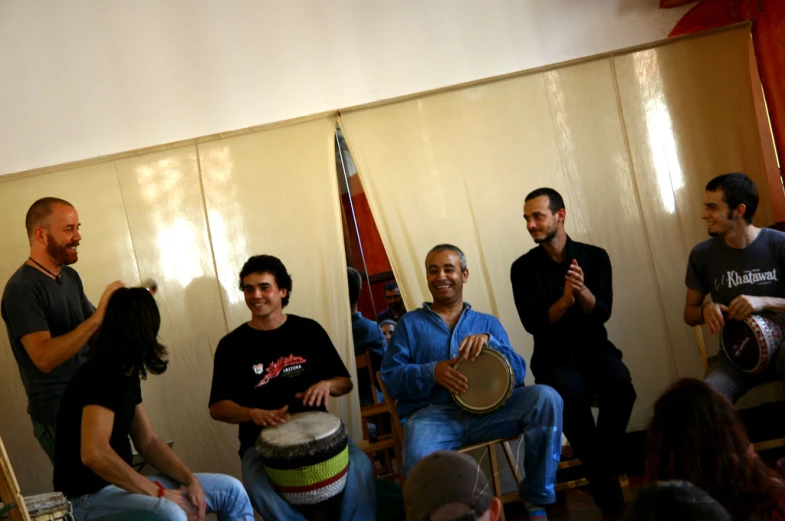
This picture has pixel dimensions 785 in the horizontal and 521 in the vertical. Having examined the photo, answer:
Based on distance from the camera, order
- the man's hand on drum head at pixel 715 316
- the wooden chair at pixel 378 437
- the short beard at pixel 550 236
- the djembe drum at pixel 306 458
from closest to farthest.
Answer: the djembe drum at pixel 306 458 < the man's hand on drum head at pixel 715 316 < the short beard at pixel 550 236 < the wooden chair at pixel 378 437

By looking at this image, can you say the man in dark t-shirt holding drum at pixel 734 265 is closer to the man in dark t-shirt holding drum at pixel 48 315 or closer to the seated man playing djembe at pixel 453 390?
the seated man playing djembe at pixel 453 390

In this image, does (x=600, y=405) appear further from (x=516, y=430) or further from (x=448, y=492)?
(x=448, y=492)

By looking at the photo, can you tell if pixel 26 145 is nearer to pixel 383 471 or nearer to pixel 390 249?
pixel 390 249

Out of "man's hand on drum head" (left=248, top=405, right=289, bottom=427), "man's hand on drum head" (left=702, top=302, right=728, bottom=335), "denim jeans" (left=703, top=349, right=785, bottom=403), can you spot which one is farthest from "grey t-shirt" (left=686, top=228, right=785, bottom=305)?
"man's hand on drum head" (left=248, top=405, right=289, bottom=427)

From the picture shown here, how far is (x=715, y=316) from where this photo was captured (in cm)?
342

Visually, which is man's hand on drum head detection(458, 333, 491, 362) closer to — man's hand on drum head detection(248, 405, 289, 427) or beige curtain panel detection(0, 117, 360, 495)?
man's hand on drum head detection(248, 405, 289, 427)

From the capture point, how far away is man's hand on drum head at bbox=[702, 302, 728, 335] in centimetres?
341

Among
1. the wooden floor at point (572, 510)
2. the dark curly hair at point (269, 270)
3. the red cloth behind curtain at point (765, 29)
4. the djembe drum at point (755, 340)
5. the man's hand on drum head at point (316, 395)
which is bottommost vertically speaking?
the wooden floor at point (572, 510)

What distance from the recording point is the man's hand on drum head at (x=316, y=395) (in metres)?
3.33

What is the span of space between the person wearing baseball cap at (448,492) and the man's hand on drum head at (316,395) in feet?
6.33

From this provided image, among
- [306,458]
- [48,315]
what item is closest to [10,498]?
[306,458]

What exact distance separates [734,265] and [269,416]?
223 cm

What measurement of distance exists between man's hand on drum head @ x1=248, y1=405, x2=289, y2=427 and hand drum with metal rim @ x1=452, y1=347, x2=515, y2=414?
720 mm

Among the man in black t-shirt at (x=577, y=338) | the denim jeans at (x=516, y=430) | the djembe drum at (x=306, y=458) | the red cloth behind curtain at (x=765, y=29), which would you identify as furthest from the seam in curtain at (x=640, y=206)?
the djembe drum at (x=306, y=458)
